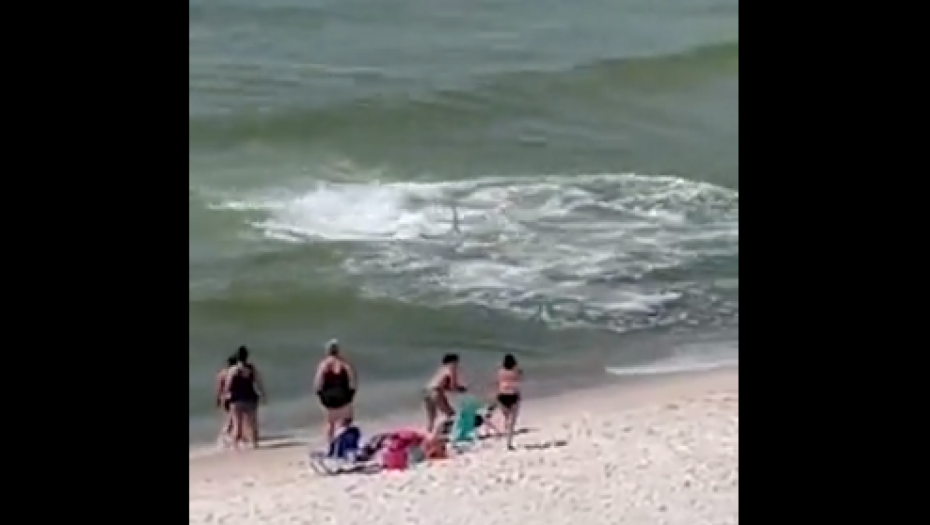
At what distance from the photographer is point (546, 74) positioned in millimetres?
19312

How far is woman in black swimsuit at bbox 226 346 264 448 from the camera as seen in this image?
884 centimetres

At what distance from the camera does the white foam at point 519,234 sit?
12.0 meters

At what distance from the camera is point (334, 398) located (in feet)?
29.0

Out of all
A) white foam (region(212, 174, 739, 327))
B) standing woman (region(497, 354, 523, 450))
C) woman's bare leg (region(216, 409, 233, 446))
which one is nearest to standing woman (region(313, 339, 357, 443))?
woman's bare leg (region(216, 409, 233, 446))

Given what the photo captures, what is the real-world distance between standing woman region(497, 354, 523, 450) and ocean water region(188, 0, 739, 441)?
2.01 ft

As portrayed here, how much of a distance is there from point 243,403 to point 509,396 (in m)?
1.41

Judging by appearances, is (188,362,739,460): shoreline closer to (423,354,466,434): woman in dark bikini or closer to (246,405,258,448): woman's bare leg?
(246,405,258,448): woman's bare leg

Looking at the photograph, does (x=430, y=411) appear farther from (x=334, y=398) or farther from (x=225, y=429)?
(x=225, y=429)

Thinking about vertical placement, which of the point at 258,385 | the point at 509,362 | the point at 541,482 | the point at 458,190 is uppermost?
the point at 458,190

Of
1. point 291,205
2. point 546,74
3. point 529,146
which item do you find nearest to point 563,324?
point 291,205

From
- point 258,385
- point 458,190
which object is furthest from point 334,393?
point 458,190
